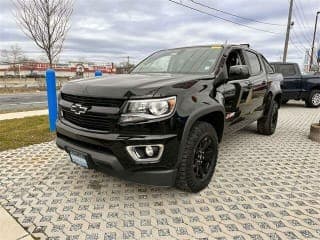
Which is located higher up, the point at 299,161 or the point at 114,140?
the point at 114,140

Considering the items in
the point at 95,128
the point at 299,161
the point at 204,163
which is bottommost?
the point at 299,161

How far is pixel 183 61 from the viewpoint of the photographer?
12.9ft

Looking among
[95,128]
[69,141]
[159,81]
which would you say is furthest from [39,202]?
[159,81]

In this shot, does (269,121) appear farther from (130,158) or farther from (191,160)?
(130,158)

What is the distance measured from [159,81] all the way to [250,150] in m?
2.87

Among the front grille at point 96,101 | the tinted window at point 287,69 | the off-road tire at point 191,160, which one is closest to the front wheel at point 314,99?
the tinted window at point 287,69

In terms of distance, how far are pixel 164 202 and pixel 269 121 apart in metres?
3.76

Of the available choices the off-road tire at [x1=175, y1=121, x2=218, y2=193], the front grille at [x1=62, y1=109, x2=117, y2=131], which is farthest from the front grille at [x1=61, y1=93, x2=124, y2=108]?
the off-road tire at [x1=175, y1=121, x2=218, y2=193]

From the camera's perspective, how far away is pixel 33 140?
5371 millimetres

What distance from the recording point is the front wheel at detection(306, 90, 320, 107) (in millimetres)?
11562

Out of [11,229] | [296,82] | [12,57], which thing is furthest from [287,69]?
[12,57]

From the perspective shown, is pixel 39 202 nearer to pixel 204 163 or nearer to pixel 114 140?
pixel 114 140

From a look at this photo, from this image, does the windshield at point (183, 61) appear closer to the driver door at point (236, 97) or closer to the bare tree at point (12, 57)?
the driver door at point (236, 97)

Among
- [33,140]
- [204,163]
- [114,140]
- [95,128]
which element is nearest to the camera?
[114,140]
